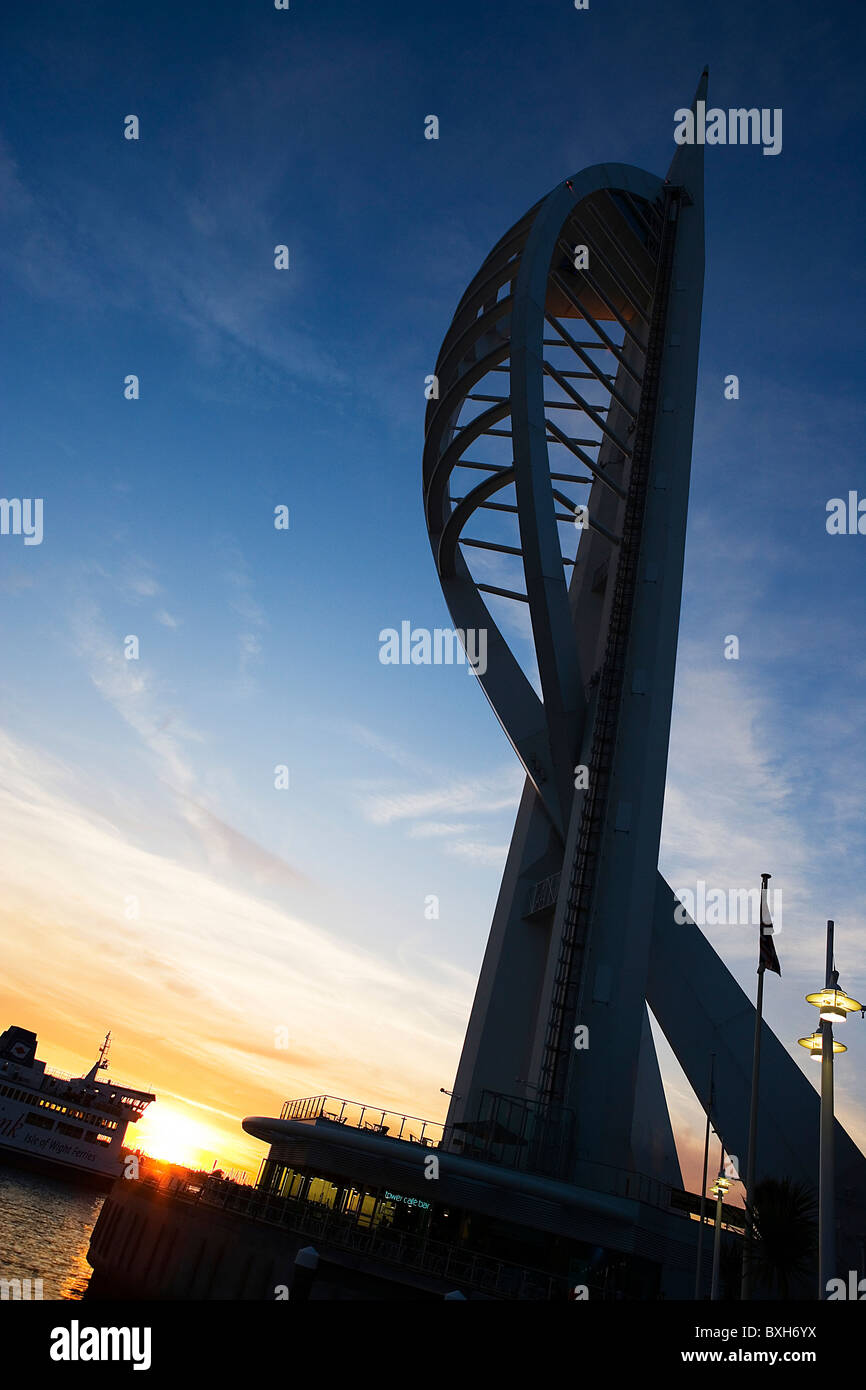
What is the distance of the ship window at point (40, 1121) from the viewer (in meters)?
78.2

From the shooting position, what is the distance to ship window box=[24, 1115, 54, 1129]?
3078 inches

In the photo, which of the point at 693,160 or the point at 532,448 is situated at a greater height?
the point at 693,160

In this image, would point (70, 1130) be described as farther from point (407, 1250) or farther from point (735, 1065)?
point (407, 1250)

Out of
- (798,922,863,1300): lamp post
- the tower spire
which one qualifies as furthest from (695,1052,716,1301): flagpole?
the tower spire

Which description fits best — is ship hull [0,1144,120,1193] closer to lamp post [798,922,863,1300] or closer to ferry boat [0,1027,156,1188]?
ferry boat [0,1027,156,1188]

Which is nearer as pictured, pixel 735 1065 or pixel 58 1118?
pixel 735 1065

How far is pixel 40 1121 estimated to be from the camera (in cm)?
7888

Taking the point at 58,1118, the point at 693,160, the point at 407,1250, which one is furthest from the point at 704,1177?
the point at 58,1118

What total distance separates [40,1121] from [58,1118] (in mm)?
1457

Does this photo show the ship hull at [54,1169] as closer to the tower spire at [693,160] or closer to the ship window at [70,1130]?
the ship window at [70,1130]

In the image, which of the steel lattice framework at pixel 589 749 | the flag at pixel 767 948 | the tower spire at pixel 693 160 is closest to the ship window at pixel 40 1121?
the steel lattice framework at pixel 589 749

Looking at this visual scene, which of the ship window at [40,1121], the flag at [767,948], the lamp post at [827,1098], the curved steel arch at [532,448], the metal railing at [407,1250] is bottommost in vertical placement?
the metal railing at [407,1250]
